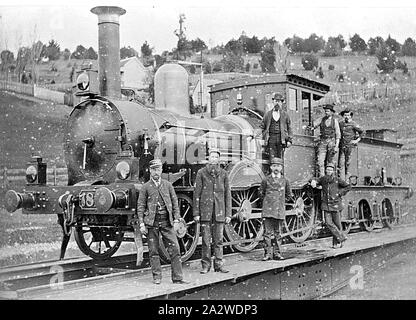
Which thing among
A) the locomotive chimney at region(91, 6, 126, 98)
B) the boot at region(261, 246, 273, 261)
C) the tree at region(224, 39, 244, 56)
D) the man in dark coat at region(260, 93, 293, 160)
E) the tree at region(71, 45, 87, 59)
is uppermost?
the tree at region(224, 39, 244, 56)

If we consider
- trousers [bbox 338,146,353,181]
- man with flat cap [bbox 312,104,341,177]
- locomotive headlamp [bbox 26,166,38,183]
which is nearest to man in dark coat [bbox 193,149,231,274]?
locomotive headlamp [bbox 26,166,38,183]

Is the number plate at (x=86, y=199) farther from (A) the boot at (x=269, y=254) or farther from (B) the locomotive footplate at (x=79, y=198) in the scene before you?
(A) the boot at (x=269, y=254)

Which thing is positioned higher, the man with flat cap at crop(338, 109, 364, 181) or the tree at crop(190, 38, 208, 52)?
the tree at crop(190, 38, 208, 52)

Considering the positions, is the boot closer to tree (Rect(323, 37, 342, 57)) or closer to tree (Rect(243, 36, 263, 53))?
tree (Rect(323, 37, 342, 57))

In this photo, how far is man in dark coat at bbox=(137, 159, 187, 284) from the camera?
5.94m

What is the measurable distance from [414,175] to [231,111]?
336 inches

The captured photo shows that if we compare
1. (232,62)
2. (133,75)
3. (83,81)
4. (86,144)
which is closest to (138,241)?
(86,144)

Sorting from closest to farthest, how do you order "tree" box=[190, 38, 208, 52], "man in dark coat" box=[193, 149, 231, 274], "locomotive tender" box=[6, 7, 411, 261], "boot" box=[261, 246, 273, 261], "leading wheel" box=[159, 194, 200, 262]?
1. "man in dark coat" box=[193, 149, 231, 274]
2. "locomotive tender" box=[6, 7, 411, 261]
3. "leading wheel" box=[159, 194, 200, 262]
4. "boot" box=[261, 246, 273, 261]
5. "tree" box=[190, 38, 208, 52]

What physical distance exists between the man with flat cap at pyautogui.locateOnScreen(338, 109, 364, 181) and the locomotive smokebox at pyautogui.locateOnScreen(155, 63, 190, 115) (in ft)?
12.0

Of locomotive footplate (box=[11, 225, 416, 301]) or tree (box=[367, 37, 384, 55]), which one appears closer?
locomotive footplate (box=[11, 225, 416, 301])

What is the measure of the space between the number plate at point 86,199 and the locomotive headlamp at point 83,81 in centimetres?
154

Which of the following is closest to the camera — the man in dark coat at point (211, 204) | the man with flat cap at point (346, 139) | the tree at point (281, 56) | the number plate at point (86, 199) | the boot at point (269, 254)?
the number plate at point (86, 199)

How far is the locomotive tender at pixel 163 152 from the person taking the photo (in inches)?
273

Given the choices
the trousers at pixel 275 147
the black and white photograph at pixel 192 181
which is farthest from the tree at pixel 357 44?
the trousers at pixel 275 147
